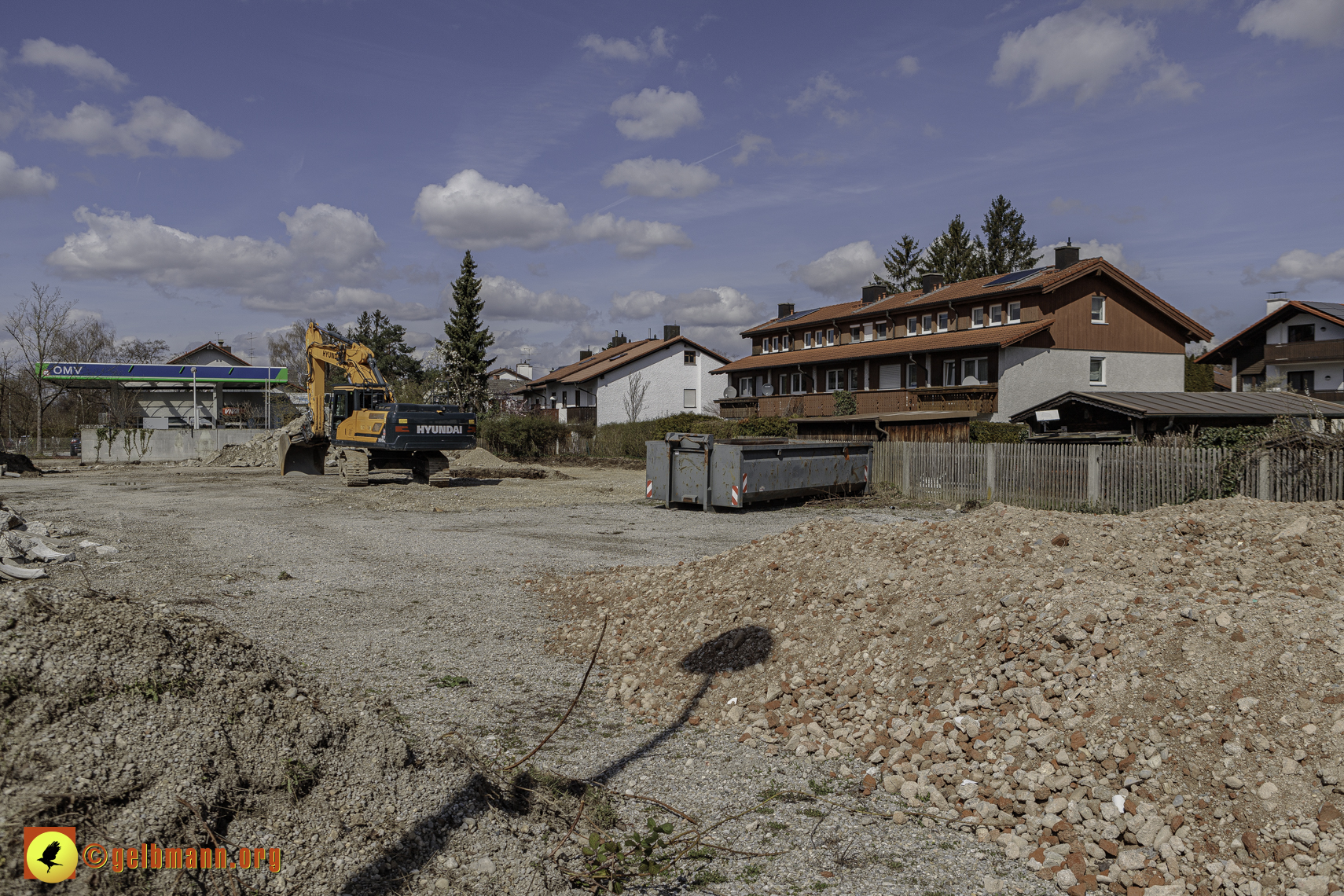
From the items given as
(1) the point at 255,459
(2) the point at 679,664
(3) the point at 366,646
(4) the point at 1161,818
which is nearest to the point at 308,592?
(3) the point at 366,646

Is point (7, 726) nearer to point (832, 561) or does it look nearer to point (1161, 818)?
point (1161, 818)

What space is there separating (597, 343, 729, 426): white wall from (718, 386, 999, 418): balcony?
32.0 feet

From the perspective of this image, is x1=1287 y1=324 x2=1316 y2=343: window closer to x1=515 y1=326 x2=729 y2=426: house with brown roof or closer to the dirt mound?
x1=515 y1=326 x2=729 y2=426: house with brown roof

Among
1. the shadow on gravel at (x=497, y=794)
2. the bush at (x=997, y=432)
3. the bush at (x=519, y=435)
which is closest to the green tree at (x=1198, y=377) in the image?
the bush at (x=997, y=432)

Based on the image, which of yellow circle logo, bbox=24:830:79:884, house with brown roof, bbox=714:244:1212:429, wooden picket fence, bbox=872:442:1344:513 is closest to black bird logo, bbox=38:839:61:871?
yellow circle logo, bbox=24:830:79:884

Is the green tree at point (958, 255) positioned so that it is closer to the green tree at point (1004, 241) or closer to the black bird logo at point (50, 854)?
the green tree at point (1004, 241)

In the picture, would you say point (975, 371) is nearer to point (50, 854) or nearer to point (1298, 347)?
point (1298, 347)

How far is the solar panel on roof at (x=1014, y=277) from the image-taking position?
3669 centimetres

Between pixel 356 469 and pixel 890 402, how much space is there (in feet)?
73.9

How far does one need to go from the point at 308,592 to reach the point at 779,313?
45.1 m

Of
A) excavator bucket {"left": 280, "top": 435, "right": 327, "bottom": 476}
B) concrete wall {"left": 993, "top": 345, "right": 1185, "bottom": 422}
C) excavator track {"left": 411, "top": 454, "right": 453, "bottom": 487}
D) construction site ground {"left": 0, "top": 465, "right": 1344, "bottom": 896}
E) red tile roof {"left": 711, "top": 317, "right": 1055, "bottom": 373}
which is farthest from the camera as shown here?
concrete wall {"left": 993, "top": 345, "right": 1185, "bottom": 422}

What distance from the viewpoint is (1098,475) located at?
56.2 ft

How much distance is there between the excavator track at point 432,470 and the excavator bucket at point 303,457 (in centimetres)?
569

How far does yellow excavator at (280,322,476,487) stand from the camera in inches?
888
